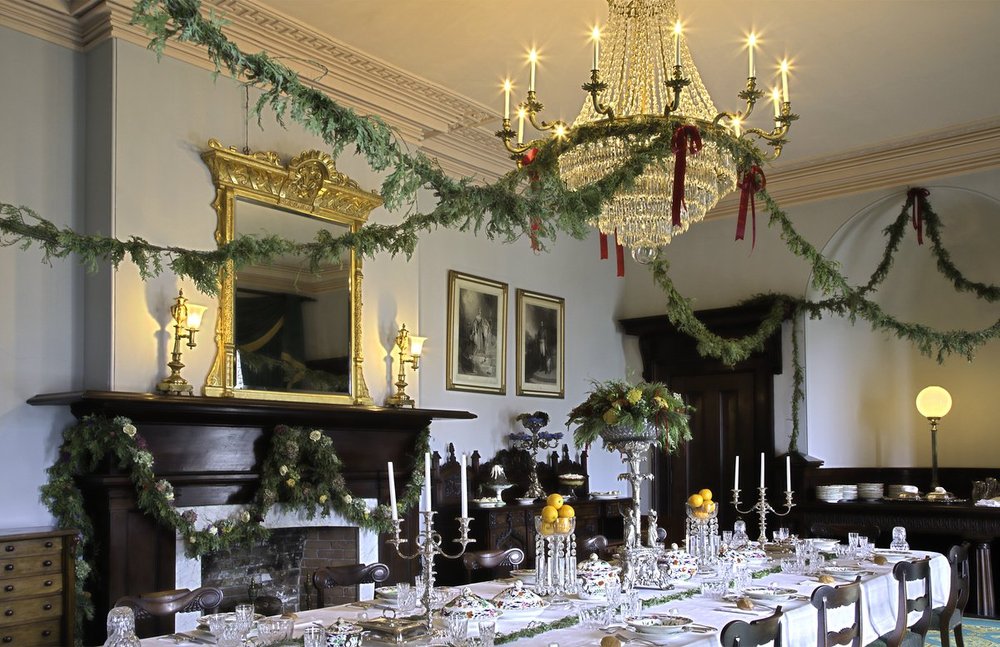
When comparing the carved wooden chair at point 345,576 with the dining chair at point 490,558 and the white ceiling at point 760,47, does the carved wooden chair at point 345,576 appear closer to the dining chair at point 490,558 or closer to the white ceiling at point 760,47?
the dining chair at point 490,558

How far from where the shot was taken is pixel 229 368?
6051mm

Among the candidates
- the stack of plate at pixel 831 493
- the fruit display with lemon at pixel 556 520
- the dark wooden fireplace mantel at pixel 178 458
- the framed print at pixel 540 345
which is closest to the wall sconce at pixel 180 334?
the dark wooden fireplace mantel at pixel 178 458

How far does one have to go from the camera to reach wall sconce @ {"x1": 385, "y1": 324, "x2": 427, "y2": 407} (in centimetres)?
712

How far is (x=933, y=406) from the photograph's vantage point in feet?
28.5

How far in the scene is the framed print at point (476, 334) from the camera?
8.45 meters

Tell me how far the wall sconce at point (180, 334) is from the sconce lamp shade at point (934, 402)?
6.48 meters

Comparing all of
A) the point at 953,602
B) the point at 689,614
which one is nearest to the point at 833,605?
the point at 689,614

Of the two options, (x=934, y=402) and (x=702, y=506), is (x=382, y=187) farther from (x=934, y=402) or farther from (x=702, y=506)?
(x=934, y=402)

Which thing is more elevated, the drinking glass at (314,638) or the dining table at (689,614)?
the drinking glass at (314,638)

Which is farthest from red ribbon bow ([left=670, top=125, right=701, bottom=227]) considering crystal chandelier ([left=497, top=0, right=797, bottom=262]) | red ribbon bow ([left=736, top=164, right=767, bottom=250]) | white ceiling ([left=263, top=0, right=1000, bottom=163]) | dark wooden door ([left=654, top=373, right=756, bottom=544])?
dark wooden door ([left=654, top=373, right=756, bottom=544])

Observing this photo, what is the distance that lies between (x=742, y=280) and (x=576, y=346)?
1826 mm

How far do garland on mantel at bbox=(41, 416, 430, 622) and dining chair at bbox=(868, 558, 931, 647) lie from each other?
2.61 meters

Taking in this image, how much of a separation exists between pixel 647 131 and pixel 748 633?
2383 millimetres

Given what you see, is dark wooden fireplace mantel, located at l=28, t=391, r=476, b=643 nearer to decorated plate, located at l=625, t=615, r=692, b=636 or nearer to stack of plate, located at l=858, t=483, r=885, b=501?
decorated plate, located at l=625, t=615, r=692, b=636
